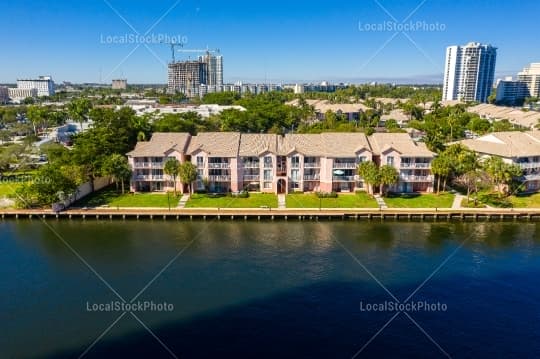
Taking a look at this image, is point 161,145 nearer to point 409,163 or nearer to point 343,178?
point 343,178

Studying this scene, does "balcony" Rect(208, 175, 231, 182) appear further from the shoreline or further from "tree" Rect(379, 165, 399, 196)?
"tree" Rect(379, 165, 399, 196)

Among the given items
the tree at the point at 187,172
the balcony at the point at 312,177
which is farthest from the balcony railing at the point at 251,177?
the tree at the point at 187,172

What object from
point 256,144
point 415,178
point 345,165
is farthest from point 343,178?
point 256,144

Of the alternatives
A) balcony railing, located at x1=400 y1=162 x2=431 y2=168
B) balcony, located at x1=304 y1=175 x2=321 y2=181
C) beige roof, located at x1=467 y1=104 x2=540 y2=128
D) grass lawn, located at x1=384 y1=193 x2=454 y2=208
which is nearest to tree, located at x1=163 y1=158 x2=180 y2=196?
balcony, located at x1=304 y1=175 x2=321 y2=181

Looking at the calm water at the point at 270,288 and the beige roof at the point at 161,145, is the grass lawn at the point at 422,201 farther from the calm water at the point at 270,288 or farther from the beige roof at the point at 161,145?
the beige roof at the point at 161,145

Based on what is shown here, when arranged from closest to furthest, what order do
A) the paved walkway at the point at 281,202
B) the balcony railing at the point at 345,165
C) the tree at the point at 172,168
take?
the paved walkway at the point at 281,202
the tree at the point at 172,168
the balcony railing at the point at 345,165

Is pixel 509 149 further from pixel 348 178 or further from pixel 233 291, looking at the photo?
pixel 233 291
